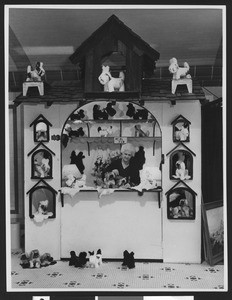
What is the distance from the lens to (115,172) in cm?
177

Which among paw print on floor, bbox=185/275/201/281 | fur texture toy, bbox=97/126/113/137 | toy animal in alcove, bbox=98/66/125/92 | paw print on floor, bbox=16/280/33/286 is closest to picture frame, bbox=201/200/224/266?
paw print on floor, bbox=185/275/201/281

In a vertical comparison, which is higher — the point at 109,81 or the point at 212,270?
the point at 109,81

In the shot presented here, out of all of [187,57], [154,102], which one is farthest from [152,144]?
[187,57]

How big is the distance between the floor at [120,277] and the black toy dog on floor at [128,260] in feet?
0.06

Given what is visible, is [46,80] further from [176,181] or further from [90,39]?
[176,181]

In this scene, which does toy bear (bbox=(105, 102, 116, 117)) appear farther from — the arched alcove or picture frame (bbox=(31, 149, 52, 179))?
picture frame (bbox=(31, 149, 52, 179))

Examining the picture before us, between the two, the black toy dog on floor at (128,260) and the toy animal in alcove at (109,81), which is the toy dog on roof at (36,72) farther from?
the black toy dog on floor at (128,260)

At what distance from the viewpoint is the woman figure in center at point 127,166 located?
177 cm

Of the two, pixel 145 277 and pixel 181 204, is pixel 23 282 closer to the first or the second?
pixel 145 277

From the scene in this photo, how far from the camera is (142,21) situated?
61.0 inches

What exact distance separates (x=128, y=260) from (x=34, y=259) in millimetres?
387

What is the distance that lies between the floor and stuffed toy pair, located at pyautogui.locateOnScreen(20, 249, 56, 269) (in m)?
0.02

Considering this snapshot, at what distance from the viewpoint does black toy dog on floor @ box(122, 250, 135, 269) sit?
1.70m

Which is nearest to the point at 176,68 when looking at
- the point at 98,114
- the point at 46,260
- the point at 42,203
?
the point at 98,114
